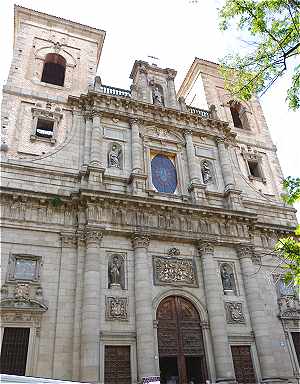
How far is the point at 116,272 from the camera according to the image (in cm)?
1427

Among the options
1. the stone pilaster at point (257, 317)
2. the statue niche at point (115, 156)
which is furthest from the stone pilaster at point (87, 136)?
the stone pilaster at point (257, 317)

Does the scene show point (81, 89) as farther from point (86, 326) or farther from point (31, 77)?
point (86, 326)

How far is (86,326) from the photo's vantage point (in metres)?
12.4

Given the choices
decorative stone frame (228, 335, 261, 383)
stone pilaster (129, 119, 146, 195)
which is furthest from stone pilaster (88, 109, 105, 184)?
decorative stone frame (228, 335, 261, 383)

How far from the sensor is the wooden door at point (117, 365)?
12367 millimetres

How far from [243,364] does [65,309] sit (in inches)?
292

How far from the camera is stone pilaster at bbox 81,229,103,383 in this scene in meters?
11.8

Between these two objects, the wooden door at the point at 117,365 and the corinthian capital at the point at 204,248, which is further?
the corinthian capital at the point at 204,248

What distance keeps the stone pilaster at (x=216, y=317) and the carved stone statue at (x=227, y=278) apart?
0.61 metres

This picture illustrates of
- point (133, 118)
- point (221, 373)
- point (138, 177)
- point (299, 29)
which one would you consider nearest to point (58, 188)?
point (138, 177)

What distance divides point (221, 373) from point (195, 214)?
6522mm

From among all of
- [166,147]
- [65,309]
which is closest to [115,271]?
[65,309]

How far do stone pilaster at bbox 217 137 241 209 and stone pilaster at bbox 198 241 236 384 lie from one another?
10.3 ft

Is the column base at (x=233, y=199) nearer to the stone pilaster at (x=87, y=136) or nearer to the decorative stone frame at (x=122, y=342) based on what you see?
the stone pilaster at (x=87, y=136)
